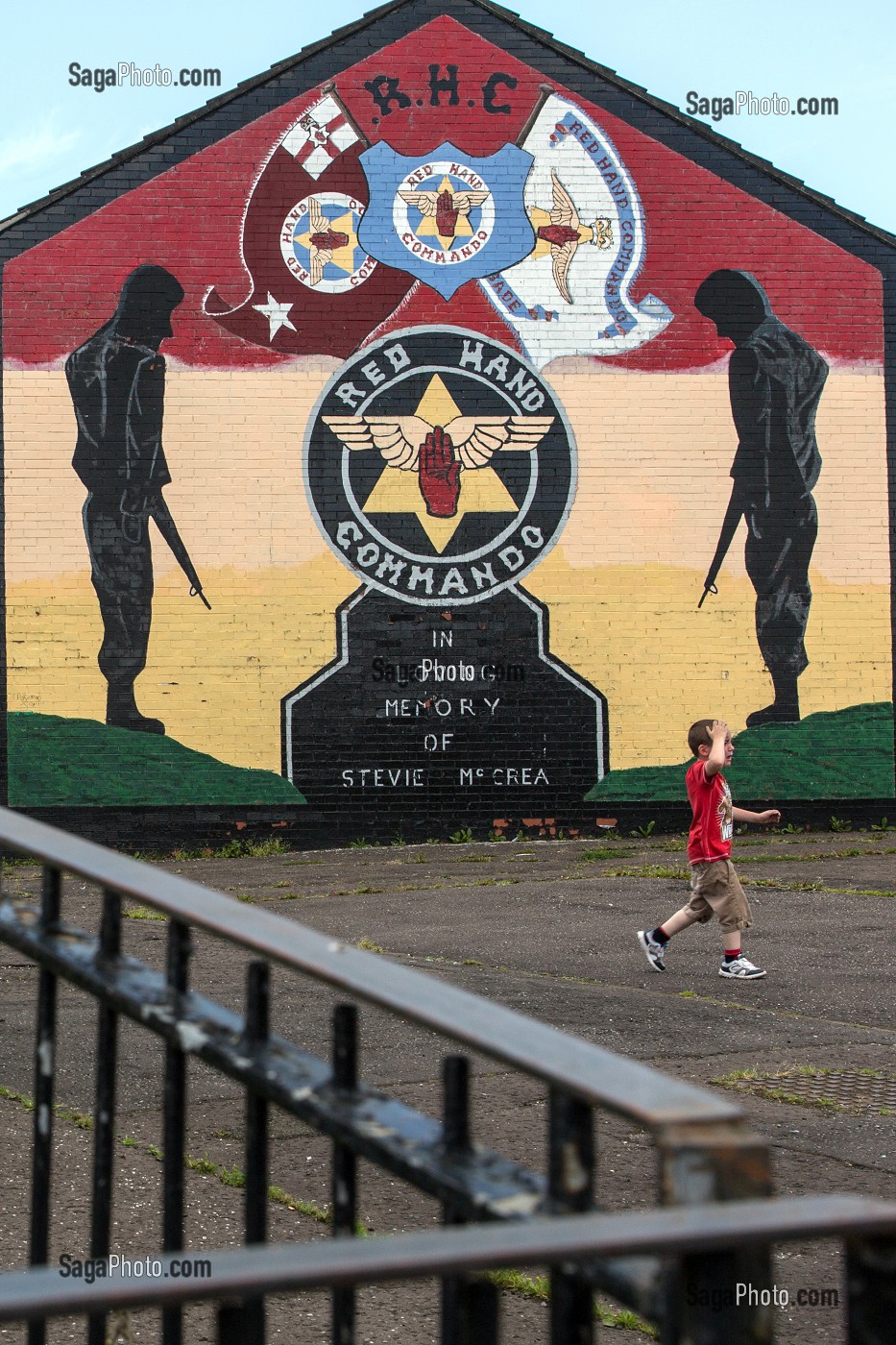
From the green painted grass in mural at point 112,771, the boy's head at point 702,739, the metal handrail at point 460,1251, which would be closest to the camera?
the metal handrail at point 460,1251

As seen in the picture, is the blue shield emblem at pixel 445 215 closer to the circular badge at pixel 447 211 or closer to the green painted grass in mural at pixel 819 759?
the circular badge at pixel 447 211

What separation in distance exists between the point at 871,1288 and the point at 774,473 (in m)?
14.3

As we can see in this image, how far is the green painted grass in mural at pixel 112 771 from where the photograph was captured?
46.9 ft

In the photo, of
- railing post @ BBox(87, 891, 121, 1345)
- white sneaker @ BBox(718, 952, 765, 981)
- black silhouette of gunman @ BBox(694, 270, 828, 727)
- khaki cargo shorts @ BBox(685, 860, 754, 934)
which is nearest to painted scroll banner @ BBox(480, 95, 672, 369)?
black silhouette of gunman @ BBox(694, 270, 828, 727)

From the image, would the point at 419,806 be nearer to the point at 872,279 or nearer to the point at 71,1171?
the point at 872,279

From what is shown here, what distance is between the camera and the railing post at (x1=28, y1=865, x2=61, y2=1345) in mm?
2264

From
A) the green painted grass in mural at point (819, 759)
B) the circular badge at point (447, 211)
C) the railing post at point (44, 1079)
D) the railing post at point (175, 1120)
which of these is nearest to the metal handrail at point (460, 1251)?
the railing post at point (175, 1120)

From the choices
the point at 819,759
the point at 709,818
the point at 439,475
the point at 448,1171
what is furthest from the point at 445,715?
the point at 448,1171

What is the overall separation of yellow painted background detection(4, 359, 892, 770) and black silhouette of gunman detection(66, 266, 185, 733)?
0.41ft

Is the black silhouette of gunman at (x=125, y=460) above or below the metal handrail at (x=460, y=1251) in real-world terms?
above

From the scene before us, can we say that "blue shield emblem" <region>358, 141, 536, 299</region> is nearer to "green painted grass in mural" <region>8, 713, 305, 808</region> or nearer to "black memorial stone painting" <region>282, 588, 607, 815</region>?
"black memorial stone painting" <region>282, 588, 607, 815</region>

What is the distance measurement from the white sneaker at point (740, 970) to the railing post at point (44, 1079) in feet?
19.8

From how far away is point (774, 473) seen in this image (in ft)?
48.9

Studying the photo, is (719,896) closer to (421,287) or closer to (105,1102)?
(105,1102)
